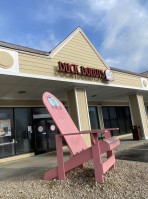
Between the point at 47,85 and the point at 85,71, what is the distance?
75.2 inches

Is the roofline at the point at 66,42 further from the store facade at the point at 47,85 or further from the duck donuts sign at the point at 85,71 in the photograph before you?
the duck donuts sign at the point at 85,71

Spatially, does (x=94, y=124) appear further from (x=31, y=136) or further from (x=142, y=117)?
(x=31, y=136)

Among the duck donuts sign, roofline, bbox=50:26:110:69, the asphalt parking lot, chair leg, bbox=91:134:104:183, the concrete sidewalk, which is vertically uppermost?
roofline, bbox=50:26:110:69

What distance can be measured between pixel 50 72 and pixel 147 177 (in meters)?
4.76

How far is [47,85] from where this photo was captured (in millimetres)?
7031

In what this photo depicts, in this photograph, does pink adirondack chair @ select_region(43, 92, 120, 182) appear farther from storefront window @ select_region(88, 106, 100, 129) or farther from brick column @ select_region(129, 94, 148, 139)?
storefront window @ select_region(88, 106, 100, 129)

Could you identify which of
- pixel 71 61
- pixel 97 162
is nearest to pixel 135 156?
pixel 97 162

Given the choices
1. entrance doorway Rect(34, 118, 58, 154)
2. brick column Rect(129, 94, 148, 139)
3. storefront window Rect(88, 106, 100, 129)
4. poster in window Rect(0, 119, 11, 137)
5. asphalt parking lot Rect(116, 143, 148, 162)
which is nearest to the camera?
asphalt parking lot Rect(116, 143, 148, 162)

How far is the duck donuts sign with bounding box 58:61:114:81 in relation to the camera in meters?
6.71

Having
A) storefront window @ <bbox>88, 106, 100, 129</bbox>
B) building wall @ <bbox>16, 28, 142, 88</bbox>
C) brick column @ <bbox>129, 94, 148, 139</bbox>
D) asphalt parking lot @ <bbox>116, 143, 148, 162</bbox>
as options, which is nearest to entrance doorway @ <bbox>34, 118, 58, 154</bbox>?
storefront window @ <bbox>88, 106, 100, 129</bbox>

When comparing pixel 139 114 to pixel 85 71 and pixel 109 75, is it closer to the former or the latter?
pixel 109 75

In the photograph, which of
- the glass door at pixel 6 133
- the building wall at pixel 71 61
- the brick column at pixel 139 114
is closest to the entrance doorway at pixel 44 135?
the glass door at pixel 6 133

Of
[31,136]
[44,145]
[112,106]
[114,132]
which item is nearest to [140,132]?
[114,132]

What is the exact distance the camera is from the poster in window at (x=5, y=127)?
26.7 feet
